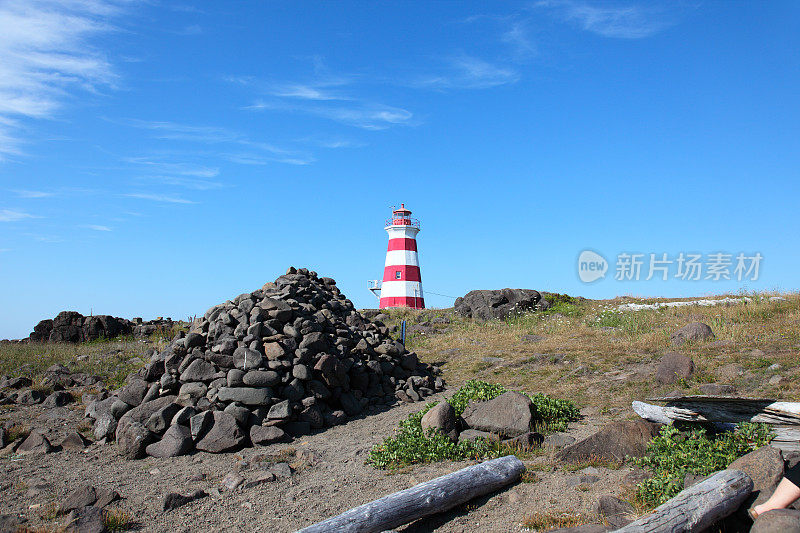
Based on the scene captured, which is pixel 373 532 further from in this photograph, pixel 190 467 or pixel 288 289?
pixel 288 289

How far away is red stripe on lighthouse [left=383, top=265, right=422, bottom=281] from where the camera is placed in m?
34.4

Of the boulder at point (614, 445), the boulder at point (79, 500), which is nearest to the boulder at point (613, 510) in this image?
the boulder at point (614, 445)

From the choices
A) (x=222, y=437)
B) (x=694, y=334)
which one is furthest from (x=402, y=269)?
(x=222, y=437)

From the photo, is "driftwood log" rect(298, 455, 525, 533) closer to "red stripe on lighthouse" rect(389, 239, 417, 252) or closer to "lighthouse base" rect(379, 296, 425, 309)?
"lighthouse base" rect(379, 296, 425, 309)

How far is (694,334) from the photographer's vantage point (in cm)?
1444

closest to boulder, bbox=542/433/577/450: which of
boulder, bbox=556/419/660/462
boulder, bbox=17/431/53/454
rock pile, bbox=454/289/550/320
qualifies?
boulder, bbox=556/419/660/462

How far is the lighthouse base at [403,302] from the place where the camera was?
34.1 meters

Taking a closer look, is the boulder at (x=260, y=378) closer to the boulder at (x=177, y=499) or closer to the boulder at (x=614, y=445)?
the boulder at (x=177, y=499)

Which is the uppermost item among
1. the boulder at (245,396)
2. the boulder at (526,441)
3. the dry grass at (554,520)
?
the boulder at (245,396)

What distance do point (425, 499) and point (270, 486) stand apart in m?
2.82

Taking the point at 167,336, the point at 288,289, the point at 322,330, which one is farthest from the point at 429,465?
the point at 167,336

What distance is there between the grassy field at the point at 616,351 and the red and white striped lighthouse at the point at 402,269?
1120 centimetres

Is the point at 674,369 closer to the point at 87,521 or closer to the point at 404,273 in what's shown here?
the point at 87,521

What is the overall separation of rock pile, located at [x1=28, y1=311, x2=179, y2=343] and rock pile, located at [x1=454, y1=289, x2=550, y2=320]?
1377cm
